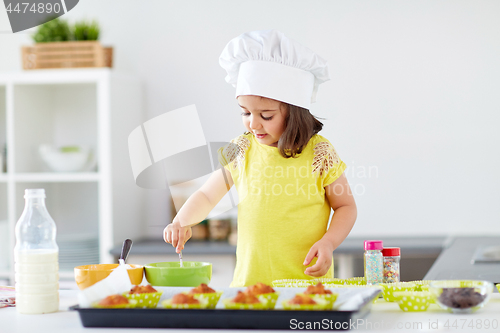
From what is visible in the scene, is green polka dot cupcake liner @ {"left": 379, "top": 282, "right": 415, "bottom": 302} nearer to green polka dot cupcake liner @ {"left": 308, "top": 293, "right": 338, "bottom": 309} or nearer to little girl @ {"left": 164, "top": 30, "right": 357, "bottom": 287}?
green polka dot cupcake liner @ {"left": 308, "top": 293, "right": 338, "bottom": 309}

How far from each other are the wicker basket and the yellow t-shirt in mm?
1358

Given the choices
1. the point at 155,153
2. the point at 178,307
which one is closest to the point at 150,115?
the point at 155,153

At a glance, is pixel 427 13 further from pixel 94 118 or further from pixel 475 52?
pixel 94 118

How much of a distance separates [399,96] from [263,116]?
1327mm

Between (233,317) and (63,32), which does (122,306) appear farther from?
(63,32)

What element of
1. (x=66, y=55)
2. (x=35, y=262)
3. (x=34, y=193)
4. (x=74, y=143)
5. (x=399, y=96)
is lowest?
(x=35, y=262)

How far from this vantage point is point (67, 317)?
896 mm

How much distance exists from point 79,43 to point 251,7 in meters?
0.79

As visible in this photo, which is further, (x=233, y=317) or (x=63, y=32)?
(x=63, y=32)

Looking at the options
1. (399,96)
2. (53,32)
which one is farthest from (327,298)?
(53,32)

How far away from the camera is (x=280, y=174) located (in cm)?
141

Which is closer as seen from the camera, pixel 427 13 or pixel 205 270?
pixel 205 270

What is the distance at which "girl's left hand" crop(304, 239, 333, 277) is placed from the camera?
1170 mm

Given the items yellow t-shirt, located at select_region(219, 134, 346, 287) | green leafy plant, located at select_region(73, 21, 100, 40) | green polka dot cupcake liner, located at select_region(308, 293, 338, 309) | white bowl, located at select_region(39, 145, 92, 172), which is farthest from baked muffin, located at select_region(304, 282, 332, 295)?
green leafy plant, located at select_region(73, 21, 100, 40)
